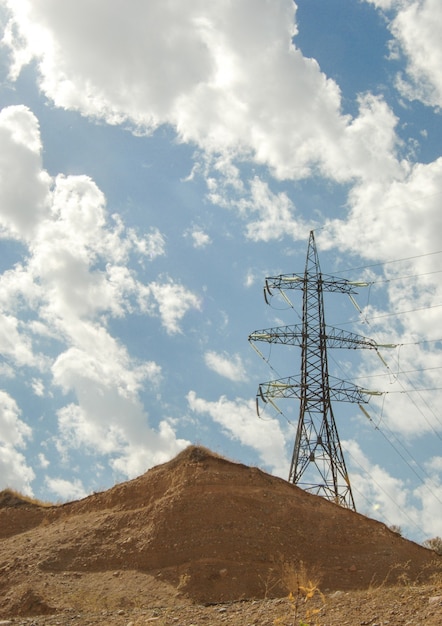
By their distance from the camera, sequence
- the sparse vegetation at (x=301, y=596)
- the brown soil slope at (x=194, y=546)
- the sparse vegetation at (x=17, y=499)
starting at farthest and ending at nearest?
the sparse vegetation at (x=17, y=499) → the brown soil slope at (x=194, y=546) → the sparse vegetation at (x=301, y=596)

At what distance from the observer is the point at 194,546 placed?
20156 mm

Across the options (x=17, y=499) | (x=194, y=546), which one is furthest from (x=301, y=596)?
(x=17, y=499)

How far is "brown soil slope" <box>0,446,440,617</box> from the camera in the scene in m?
18.8

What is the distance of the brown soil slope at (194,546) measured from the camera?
18750 millimetres

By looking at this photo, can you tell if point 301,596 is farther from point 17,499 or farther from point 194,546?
point 17,499

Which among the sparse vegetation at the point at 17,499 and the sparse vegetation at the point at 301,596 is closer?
the sparse vegetation at the point at 301,596

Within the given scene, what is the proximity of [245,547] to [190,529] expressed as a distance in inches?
76.5

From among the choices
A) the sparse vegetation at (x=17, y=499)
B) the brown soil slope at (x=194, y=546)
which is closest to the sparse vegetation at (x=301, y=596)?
the brown soil slope at (x=194, y=546)

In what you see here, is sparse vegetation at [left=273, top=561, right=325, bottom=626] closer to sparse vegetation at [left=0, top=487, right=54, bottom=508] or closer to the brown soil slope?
the brown soil slope

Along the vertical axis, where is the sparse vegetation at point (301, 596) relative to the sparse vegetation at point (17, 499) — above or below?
below

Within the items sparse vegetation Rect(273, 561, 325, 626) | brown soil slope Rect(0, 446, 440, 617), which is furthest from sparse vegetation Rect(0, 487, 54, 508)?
sparse vegetation Rect(273, 561, 325, 626)

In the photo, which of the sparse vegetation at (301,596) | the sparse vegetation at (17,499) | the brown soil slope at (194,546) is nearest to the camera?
the sparse vegetation at (301,596)

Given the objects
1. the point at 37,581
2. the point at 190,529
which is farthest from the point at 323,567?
the point at 37,581

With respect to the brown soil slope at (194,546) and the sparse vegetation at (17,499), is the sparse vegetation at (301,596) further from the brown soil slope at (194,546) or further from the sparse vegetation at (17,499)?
the sparse vegetation at (17,499)
